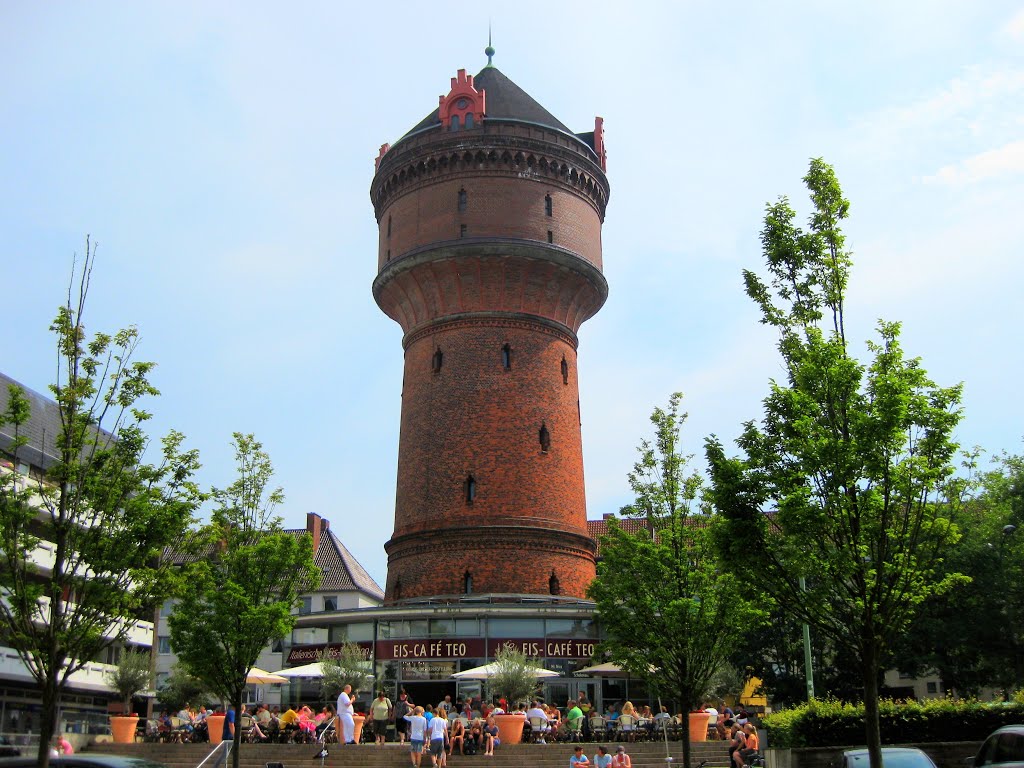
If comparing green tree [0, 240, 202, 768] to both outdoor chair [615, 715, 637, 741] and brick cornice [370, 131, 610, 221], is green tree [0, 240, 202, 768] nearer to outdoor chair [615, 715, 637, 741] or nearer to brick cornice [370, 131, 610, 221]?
outdoor chair [615, 715, 637, 741]

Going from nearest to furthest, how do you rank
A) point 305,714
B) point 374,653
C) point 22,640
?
point 22,640 → point 305,714 → point 374,653

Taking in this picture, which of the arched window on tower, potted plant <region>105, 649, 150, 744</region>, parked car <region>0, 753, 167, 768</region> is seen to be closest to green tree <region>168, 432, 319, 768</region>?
parked car <region>0, 753, 167, 768</region>

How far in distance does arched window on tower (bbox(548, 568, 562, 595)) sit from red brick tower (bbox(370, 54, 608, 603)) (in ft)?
0.21

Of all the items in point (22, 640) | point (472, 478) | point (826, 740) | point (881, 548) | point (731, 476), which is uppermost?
point (472, 478)

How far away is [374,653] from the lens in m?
32.8

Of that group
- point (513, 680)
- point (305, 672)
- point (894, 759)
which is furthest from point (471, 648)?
point (894, 759)

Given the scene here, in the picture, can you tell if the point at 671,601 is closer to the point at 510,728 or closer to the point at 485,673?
the point at 510,728

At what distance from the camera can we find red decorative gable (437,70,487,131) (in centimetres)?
3645

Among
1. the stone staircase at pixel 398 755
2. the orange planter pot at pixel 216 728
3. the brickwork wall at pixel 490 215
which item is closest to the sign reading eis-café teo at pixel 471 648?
the stone staircase at pixel 398 755

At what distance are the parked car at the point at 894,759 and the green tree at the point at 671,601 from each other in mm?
4828

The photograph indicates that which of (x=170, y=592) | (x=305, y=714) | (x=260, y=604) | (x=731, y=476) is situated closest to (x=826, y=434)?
(x=731, y=476)

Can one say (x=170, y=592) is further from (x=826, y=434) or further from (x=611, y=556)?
(x=611, y=556)

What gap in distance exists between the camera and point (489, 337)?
1373 inches

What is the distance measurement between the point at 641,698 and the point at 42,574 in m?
19.8
